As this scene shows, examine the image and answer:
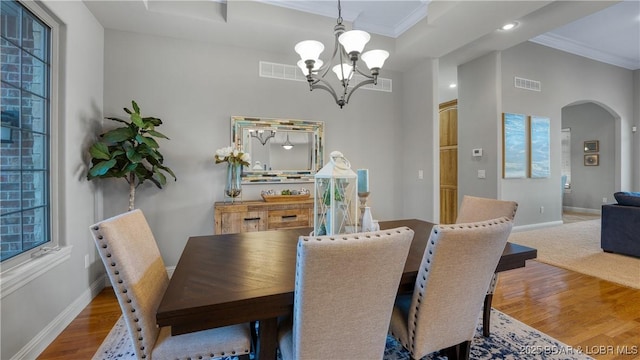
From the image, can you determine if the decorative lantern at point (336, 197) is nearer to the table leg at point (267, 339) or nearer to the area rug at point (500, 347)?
the table leg at point (267, 339)

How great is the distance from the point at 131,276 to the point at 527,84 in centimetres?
607

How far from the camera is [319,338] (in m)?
1.06

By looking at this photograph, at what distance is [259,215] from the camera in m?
3.16

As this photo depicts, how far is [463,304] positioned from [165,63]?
3616 mm

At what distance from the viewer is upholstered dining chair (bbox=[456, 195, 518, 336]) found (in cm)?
192

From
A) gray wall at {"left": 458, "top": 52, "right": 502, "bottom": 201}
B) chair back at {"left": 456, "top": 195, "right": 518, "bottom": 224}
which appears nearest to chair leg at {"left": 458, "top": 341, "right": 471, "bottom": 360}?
chair back at {"left": 456, "top": 195, "right": 518, "bottom": 224}

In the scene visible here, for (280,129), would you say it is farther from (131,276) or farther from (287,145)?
(131,276)

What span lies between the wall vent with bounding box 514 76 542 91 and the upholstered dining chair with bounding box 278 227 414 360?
5134 millimetres

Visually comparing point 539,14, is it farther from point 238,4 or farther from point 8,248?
point 8,248

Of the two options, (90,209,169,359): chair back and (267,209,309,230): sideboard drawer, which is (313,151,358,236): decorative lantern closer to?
(90,209,169,359): chair back

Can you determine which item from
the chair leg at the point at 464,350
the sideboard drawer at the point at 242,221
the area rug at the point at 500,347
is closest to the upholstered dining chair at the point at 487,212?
the area rug at the point at 500,347

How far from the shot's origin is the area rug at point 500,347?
6.00 ft

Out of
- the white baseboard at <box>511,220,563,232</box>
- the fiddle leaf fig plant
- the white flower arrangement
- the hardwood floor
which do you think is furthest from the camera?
the white baseboard at <box>511,220,563,232</box>

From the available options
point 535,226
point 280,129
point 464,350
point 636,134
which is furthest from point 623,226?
point 280,129
